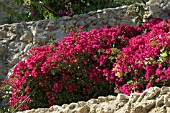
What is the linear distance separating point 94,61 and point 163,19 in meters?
1.73

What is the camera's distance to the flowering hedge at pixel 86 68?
6246mm

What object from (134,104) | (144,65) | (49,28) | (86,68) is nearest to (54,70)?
(86,68)

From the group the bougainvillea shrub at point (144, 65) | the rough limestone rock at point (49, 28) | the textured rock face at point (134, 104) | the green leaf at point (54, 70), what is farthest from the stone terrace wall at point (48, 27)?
the textured rock face at point (134, 104)

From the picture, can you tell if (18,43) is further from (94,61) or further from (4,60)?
(94,61)

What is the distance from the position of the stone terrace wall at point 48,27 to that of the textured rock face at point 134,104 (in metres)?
3.00

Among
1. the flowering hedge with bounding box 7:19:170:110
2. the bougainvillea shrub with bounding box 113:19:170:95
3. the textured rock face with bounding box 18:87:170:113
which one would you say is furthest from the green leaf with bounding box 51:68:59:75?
the textured rock face with bounding box 18:87:170:113

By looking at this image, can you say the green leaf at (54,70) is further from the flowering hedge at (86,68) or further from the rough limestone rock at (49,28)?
the rough limestone rock at (49,28)

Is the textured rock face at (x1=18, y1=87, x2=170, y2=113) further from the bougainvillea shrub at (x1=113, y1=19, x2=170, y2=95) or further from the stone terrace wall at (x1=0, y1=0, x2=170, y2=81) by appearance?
the stone terrace wall at (x1=0, y1=0, x2=170, y2=81)

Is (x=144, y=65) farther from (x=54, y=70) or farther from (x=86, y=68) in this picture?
(x=54, y=70)

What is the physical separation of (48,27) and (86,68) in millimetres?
1616

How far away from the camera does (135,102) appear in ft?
14.6

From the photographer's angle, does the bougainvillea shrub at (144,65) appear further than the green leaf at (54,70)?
No

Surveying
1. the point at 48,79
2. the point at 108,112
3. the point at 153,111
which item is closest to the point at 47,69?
the point at 48,79

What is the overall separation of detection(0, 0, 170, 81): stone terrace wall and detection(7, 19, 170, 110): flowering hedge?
83 cm
